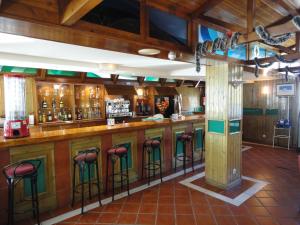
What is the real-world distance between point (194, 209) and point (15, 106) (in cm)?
306

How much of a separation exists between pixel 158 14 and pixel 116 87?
14.1 ft

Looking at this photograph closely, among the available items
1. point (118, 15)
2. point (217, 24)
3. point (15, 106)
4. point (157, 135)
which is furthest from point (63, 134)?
point (217, 24)

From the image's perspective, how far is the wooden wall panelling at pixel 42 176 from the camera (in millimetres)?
2709

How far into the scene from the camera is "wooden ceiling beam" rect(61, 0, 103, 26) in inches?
65.8

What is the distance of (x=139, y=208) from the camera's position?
3.03 meters

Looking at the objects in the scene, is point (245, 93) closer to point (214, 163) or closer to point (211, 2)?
point (214, 163)

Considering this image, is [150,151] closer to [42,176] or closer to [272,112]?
[42,176]

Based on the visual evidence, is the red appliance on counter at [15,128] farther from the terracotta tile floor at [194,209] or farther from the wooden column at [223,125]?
the wooden column at [223,125]

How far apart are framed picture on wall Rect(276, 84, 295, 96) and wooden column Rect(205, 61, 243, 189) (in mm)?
3889

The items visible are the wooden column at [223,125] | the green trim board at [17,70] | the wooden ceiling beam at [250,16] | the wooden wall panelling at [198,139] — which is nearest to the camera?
the wooden ceiling beam at [250,16]

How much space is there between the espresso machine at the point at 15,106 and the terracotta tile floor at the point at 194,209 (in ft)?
4.73

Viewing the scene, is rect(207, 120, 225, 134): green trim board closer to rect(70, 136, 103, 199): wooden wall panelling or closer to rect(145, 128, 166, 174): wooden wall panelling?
rect(145, 128, 166, 174): wooden wall panelling

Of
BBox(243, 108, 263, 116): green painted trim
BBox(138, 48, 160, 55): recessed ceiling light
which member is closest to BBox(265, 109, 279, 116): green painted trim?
BBox(243, 108, 263, 116): green painted trim

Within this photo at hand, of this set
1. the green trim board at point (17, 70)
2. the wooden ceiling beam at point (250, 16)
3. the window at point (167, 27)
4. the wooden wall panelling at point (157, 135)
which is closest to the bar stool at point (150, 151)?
the wooden wall panelling at point (157, 135)
